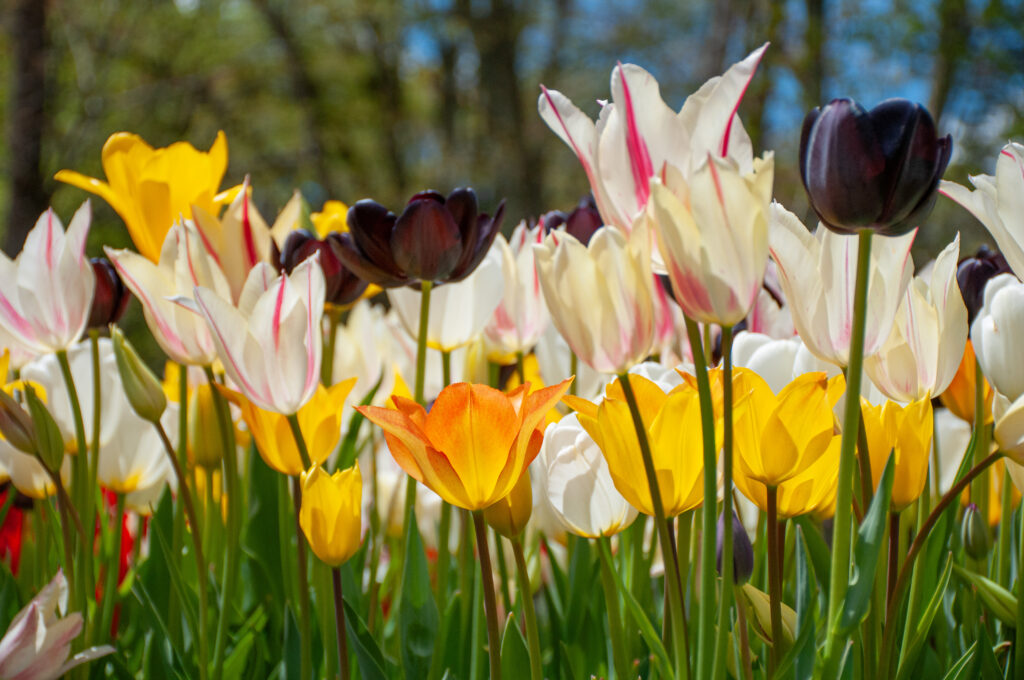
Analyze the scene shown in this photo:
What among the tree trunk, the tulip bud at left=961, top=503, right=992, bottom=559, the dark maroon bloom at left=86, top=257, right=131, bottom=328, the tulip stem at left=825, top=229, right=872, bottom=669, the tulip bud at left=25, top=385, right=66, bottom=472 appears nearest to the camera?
the tulip stem at left=825, top=229, right=872, bottom=669

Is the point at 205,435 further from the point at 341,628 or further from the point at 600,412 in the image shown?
the point at 600,412

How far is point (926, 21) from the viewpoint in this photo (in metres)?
5.18

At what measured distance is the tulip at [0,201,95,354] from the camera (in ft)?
2.32

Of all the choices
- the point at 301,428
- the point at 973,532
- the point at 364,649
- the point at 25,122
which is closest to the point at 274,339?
the point at 301,428

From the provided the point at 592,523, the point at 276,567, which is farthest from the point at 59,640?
the point at 276,567

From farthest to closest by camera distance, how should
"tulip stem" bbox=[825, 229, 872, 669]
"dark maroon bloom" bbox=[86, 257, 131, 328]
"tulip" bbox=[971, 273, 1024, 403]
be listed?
"dark maroon bloom" bbox=[86, 257, 131, 328]
"tulip" bbox=[971, 273, 1024, 403]
"tulip stem" bbox=[825, 229, 872, 669]

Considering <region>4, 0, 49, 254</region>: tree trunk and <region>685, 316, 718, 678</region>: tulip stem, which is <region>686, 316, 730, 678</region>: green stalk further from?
<region>4, 0, 49, 254</region>: tree trunk

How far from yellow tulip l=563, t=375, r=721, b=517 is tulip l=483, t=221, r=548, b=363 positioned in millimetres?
381

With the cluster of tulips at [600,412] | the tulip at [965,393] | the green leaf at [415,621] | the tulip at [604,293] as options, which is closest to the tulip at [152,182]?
the cluster of tulips at [600,412]

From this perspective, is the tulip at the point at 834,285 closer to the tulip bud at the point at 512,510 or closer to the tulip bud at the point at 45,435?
the tulip bud at the point at 512,510

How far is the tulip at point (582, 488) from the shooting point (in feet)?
2.02

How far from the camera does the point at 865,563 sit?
0.44 meters

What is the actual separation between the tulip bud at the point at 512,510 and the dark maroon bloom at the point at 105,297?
0.48m

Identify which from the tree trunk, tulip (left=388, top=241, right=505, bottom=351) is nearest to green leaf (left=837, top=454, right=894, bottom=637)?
tulip (left=388, top=241, right=505, bottom=351)
